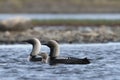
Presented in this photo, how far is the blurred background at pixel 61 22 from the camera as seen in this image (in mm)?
35156

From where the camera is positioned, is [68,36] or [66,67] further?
[68,36]

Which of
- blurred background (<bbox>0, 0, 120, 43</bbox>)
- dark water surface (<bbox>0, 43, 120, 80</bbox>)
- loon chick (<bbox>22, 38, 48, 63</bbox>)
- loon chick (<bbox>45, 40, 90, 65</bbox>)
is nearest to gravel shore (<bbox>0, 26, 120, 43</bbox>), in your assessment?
blurred background (<bbox>0, 0, 120, 43</bbox>)

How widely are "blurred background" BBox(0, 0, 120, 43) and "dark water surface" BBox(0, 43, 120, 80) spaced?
5484mm

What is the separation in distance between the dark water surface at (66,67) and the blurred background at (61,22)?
5.48m

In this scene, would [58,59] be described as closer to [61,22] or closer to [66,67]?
[66,67]

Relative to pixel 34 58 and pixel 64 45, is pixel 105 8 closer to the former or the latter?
pixel 64 45

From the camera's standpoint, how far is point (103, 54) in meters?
26.7

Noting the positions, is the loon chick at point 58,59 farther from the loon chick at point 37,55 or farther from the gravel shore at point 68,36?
the gravel shore at point 68,36

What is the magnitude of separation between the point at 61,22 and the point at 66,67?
2359 cm

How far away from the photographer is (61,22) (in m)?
46.5

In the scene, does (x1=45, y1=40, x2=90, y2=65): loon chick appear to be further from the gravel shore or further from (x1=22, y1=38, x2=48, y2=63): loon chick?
the gravel shore

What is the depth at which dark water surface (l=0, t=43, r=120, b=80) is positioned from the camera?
20797 millimetres

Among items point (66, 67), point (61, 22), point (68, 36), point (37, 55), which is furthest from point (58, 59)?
point (61, 22)

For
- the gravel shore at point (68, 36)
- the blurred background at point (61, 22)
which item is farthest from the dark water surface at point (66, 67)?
the blurred background at point (61, 22)
